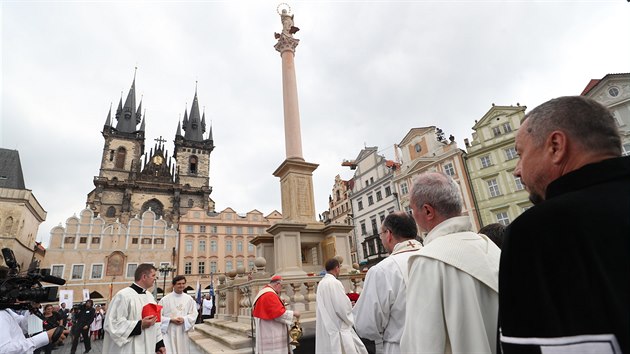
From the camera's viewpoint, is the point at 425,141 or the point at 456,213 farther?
the point at 425,141

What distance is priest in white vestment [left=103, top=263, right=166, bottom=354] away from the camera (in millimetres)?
4316

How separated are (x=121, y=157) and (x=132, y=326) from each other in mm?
70088

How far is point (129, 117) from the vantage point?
230ft

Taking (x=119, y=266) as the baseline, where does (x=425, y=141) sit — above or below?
above

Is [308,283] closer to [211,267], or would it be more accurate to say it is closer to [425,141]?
[425,141]

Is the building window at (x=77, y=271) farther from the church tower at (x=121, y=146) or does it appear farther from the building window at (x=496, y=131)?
the building window at (x=496, y=131)

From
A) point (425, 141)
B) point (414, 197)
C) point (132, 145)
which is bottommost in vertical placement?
point (414, 197)

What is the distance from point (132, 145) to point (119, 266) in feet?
117

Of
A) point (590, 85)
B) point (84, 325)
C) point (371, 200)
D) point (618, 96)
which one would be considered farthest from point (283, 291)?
point (590, 85)

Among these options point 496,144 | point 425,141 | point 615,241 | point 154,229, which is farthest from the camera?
point 154,229

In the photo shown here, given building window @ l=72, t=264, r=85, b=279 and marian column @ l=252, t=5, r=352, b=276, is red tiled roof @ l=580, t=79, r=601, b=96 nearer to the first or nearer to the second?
marian column @ l=252, t=5, r=352, b=276

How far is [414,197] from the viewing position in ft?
7.03

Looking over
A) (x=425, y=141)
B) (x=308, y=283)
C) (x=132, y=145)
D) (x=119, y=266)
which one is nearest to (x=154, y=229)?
(x=119, y=266)

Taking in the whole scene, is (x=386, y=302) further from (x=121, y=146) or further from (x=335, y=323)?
(x=121, y=146)
